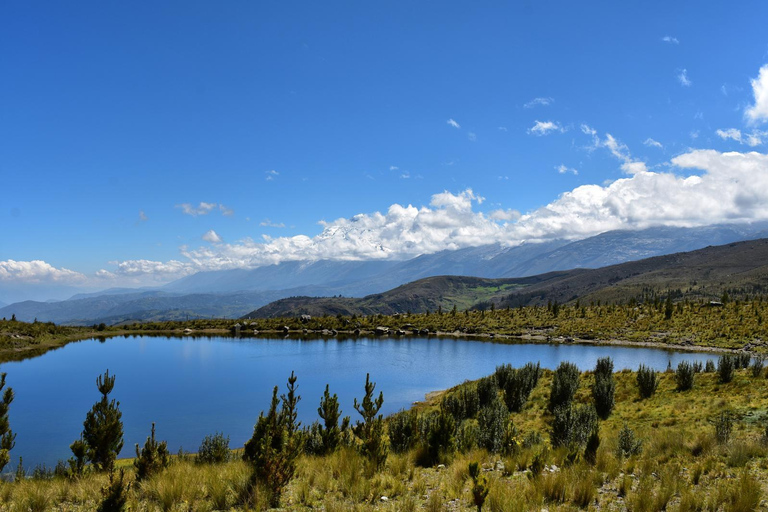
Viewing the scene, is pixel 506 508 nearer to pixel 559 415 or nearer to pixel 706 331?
pixel 559 415

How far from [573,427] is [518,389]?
28.5ft

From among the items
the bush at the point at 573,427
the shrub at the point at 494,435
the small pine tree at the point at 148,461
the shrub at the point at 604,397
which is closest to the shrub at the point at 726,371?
the shrub at the point at 604,397

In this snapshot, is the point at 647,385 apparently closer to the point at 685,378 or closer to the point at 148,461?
the point at 685,378

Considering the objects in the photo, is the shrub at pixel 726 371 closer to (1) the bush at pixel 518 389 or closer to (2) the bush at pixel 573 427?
(1) the bush at pixel 518 389

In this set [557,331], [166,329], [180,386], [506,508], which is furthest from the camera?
[166,329]

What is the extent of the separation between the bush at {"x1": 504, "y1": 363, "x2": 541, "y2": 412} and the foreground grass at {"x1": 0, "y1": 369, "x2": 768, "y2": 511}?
342 inches

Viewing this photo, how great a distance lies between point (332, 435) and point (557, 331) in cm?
6526

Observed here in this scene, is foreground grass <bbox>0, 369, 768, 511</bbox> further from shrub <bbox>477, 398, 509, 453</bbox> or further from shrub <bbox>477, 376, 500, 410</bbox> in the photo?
shrub <bbox>477, 376, 500, 410</bbox>

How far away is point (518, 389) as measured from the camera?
20.9 meters

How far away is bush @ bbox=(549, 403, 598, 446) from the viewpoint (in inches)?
480

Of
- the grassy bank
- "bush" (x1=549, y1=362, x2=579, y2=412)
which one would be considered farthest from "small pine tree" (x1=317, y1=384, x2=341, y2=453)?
the grassy bank

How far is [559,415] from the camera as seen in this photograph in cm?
1302

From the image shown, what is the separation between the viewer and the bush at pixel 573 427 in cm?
1220

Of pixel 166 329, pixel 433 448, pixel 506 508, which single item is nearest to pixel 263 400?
pixel 433 448
